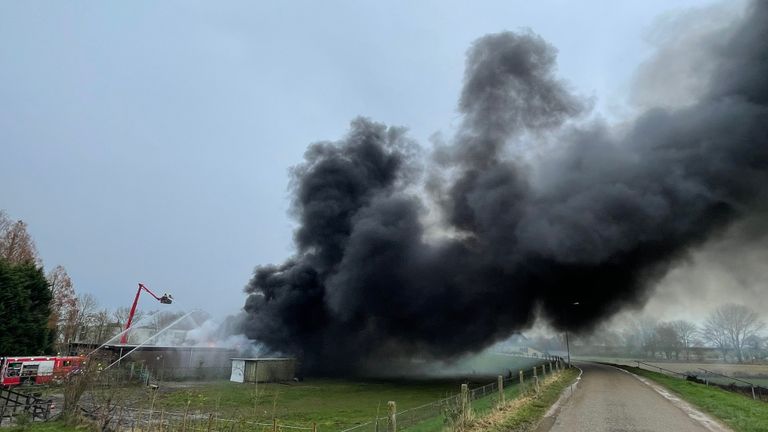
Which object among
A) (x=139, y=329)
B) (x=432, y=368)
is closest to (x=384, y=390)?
(x=432, y=368)

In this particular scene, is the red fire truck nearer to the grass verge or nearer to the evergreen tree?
the evergreen tree

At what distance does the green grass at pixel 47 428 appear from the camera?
15.2m

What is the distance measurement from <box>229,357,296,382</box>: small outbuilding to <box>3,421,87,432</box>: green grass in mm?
25955

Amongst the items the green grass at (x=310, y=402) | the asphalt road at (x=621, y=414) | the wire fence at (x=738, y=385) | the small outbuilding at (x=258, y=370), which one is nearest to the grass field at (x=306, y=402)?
the green grass at (x=310, y=402)

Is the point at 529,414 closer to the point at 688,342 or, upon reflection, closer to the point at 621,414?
the point at 621,414

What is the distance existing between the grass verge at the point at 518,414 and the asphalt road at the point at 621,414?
0.50 meters

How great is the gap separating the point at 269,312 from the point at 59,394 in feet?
94.2

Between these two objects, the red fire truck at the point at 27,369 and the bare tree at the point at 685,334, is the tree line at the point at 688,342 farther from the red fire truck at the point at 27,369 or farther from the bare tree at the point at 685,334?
the red fire truck at the point at 27,369

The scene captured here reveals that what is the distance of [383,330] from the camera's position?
5484 centimetres

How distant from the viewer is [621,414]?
44.4ft

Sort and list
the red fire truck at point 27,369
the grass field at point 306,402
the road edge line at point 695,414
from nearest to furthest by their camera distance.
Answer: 1. the road edge line at point 695,414
2. the grass field at point 306,402
3. the red fire truck at point 27,369

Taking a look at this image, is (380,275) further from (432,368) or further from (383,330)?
(432,368)

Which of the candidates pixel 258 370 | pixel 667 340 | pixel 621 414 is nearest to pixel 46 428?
pixel 621 414

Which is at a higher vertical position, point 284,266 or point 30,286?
point 284,266
